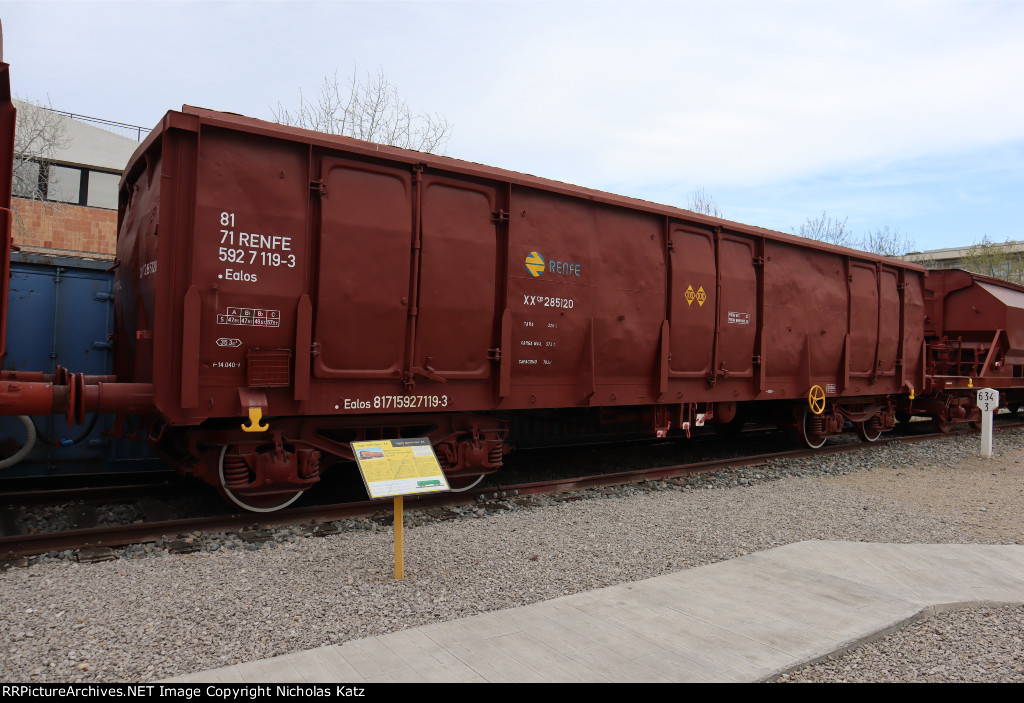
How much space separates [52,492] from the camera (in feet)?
22.3

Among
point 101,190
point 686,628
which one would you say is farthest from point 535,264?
point 101,190

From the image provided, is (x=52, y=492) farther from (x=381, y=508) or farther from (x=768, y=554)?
(x=768, y=554)

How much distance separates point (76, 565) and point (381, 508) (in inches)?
106

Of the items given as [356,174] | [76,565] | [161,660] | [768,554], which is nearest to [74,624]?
[161,660]

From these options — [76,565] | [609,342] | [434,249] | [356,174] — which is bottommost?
[76,565]

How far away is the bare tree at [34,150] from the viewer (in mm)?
21469

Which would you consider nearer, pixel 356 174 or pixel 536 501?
pixel 356 174

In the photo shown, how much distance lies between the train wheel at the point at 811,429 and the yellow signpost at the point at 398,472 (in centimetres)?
879

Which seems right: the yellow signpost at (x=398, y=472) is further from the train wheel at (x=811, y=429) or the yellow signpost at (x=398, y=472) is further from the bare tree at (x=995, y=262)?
the bare tree at (x=995, y=262)

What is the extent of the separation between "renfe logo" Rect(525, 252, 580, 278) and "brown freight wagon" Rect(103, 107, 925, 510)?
0.06ft

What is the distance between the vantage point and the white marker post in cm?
1190

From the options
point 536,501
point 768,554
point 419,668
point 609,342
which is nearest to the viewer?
point 419,668

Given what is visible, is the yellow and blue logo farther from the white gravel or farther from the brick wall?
the brick wall

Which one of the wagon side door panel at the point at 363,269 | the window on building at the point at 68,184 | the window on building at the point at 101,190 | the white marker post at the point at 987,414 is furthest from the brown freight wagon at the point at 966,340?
the window on building at the point at 101,190
